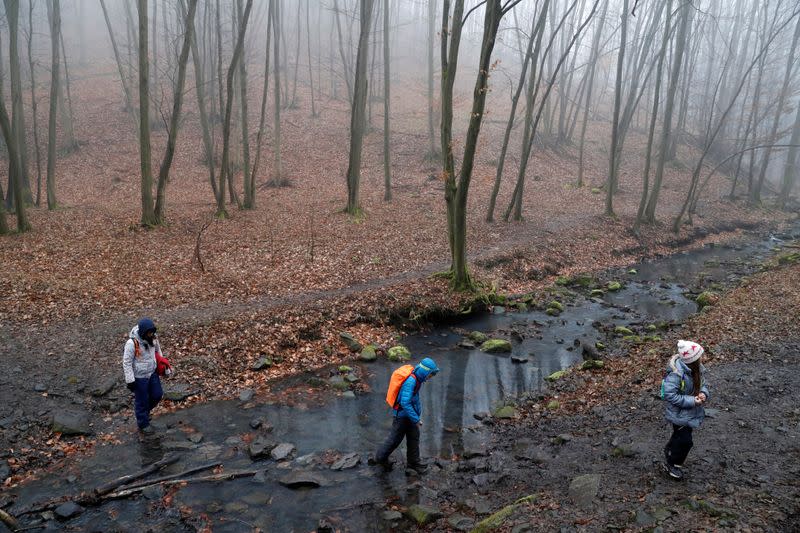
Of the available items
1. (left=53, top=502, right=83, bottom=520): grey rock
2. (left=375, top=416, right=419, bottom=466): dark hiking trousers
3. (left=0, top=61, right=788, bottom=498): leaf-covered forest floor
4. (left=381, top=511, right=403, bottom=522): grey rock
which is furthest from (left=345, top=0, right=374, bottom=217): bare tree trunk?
(left=53, top=502, right=83, bottom=520): grey rock

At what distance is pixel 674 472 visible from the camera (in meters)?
6.14

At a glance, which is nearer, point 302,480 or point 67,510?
point 67,510

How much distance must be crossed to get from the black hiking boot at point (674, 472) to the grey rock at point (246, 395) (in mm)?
7038

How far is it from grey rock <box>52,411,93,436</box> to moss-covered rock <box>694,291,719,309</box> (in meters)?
16.3

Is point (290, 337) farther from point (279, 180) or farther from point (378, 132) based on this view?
point (378, 132)

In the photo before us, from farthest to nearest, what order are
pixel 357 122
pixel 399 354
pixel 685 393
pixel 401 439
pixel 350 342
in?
pixel 357 122 → pixel 350 342 → pixel 399 354 → pixel 401 439 → pixel 685 393

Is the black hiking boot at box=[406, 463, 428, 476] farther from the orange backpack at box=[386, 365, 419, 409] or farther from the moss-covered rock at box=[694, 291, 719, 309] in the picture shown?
the moss-covered rock at box=[694, 291, 719, 309]

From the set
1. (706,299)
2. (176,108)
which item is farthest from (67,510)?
(706,299)

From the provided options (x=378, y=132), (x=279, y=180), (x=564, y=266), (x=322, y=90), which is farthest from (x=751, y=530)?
(x=322, y=90)

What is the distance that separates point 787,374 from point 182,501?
10.3m

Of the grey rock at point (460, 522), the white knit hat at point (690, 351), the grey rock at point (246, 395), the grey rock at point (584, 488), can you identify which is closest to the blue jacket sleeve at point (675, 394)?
the white knit hat at point (690, 351)

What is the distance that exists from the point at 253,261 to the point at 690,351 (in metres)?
12.8

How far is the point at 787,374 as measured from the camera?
897 centimetres

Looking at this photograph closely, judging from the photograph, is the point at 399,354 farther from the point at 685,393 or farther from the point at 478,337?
the point at 685,393
